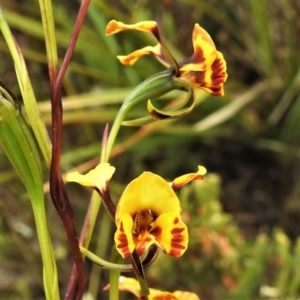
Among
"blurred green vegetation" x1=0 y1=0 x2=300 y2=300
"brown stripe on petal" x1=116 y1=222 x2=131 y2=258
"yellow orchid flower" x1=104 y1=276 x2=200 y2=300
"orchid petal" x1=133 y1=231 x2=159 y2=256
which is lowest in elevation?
"blurred green vegetation" x1=0 y1=0 x2=300 y2=300

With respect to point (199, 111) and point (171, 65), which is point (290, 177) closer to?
point (199, 111)

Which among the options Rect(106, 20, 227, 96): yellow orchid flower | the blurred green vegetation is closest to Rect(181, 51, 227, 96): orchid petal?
Rect(106, 20, 227, 96): yellow orchid flower

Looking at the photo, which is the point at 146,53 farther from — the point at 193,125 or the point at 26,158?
the point at 193,125

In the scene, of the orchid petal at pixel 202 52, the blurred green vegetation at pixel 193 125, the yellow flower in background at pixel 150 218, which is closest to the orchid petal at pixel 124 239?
the yellow flower in background at pixel 150 218

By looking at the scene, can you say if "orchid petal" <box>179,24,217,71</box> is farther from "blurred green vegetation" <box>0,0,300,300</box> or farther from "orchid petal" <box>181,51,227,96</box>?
"blurred green vegetation" <box>0,0,300,300</box>

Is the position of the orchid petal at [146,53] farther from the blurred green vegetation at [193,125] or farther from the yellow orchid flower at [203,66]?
the blurred green vegetation at [193,125]

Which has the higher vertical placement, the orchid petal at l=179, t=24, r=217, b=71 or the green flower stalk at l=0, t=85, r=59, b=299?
the orchid petal at l=179, t=24, r=217, b=71

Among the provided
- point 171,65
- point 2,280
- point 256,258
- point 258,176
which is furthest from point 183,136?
point 171,65
